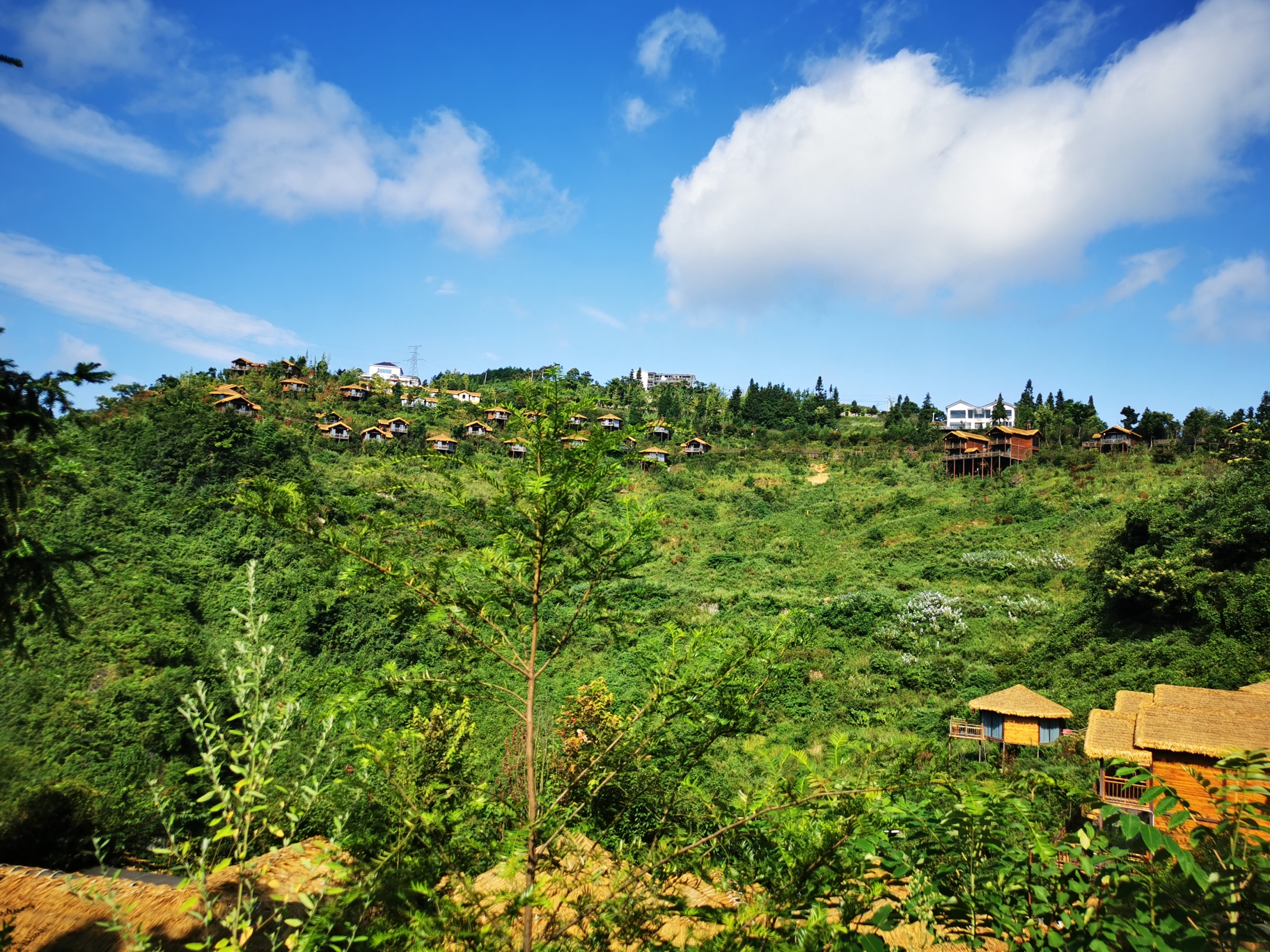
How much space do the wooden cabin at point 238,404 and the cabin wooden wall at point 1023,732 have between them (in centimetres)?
3466

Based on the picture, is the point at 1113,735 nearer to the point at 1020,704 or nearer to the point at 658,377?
the point at 1020,704

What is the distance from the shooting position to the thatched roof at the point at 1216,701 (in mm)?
9398

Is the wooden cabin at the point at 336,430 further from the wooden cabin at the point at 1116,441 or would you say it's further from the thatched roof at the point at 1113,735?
the wooden cabin at the point at 1116,441

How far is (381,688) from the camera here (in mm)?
3316

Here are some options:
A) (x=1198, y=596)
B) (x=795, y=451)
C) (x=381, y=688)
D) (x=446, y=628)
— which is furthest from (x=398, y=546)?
(x=795, y=451)

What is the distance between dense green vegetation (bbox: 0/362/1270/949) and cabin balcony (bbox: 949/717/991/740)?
16.4 inches

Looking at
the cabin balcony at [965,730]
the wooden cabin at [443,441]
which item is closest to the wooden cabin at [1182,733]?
the cabin balcony at [965,730]

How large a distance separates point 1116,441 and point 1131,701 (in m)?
28.1

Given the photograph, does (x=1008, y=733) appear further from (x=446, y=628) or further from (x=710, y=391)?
(x=710, y=391)

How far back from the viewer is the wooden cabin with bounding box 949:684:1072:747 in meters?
13.5

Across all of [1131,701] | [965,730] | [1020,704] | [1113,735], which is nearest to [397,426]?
[965,730]

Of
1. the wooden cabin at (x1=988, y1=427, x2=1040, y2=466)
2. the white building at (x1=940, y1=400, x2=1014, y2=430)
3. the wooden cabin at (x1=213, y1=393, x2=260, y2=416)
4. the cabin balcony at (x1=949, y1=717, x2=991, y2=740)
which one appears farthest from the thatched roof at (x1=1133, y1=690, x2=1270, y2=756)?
the white building at (x1=940, y1=400, x2=1014, y2=430)

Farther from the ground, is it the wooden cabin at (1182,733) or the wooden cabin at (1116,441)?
the wooden cabin at (1116,441)

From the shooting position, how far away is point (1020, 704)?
13.8m
